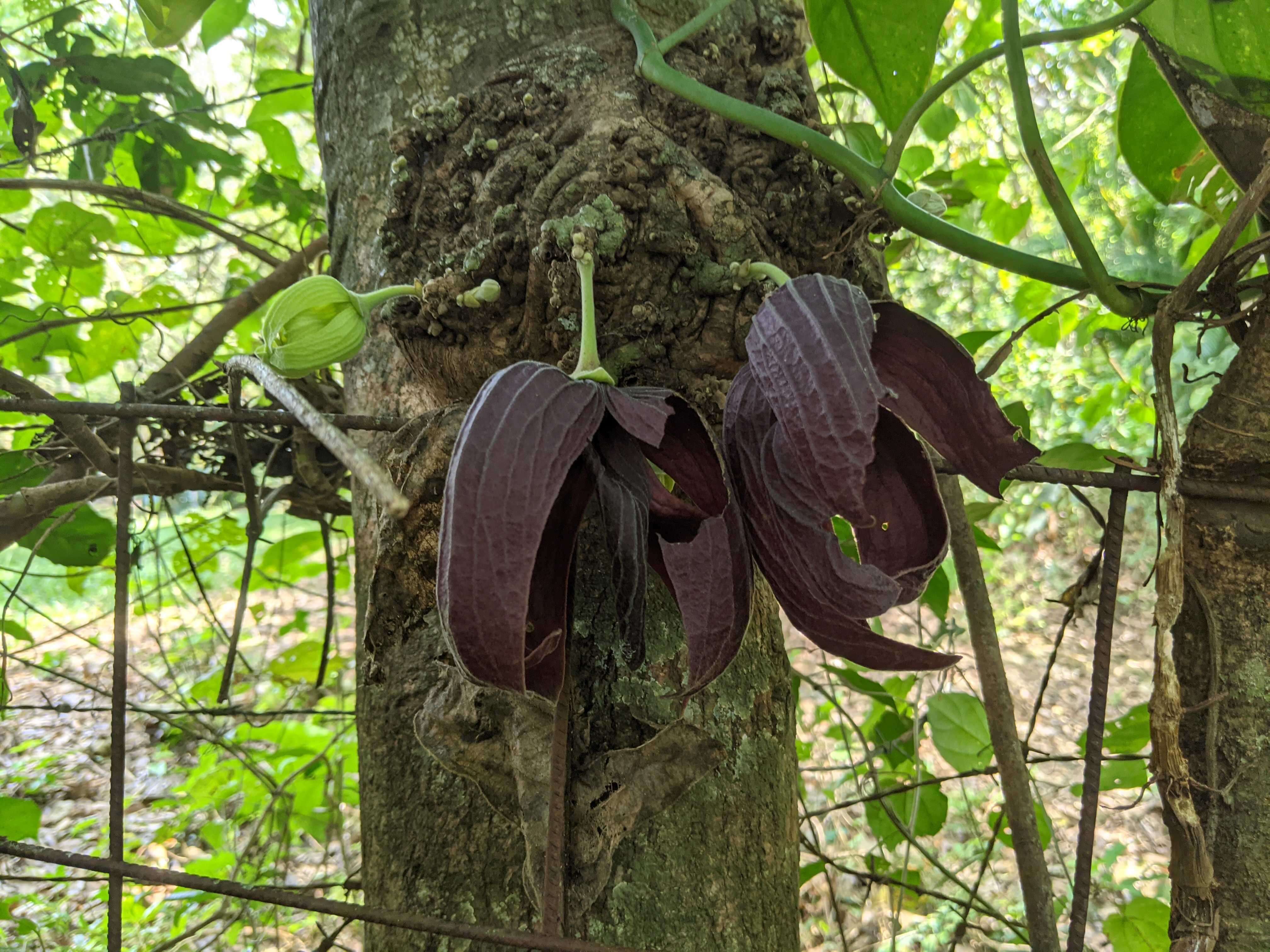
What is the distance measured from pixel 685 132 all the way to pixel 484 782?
1.35 feet

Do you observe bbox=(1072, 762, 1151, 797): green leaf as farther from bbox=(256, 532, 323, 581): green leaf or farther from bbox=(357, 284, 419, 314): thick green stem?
bbox=(256, 532, 323, 581): green leaf

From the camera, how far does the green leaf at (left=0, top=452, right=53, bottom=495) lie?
92 cm

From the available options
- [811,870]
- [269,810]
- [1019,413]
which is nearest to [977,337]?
[1019,413]

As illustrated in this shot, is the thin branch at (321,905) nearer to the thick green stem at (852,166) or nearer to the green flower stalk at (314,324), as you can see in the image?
the green flower stalk at (314,324)

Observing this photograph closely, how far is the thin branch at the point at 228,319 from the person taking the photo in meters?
1.07

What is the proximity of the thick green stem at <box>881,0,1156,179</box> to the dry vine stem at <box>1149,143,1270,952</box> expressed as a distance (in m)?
0.14

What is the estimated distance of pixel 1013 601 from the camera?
11.8ft

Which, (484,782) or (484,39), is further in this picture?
(484,39)

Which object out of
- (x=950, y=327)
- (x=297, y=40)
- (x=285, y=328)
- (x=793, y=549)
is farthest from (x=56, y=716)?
(x=950, y=327)

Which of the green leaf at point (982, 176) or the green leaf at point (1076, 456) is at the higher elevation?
the green leaf at point (982, 176)

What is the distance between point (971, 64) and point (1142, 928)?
77 centimetres

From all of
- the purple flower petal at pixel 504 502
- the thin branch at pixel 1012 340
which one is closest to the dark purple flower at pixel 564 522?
the purple flower petal at pixel 504 502

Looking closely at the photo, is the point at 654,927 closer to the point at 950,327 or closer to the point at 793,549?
the point at 793,549

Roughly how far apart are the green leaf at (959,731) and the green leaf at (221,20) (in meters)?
1.17
